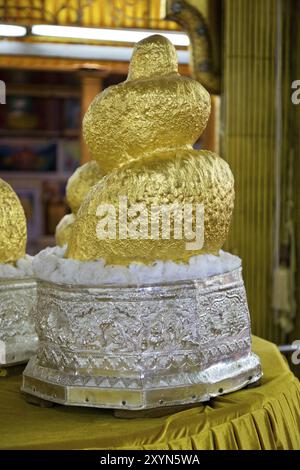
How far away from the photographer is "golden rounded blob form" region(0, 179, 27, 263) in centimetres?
212

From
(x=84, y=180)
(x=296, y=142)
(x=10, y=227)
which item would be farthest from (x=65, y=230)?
(x=296, y=142)

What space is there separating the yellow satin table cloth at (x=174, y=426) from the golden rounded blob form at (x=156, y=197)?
386 mm

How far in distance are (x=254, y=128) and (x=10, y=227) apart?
7.08 feet

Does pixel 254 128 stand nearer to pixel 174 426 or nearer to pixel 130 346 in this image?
pixel 130 346

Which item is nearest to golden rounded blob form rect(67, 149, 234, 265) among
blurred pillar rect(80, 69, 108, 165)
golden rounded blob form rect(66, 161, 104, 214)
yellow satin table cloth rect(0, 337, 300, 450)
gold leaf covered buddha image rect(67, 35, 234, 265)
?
gold leaf covered buddha image rect(67, 35, 234, 265)

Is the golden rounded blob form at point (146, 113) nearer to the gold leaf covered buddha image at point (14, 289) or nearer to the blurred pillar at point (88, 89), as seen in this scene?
the gold leaf covered buddha image at point (14, 289)

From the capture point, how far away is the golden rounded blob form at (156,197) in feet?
5.81

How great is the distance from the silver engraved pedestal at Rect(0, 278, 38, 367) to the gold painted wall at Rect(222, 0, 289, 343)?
1.97 metres

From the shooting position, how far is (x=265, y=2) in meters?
3.91

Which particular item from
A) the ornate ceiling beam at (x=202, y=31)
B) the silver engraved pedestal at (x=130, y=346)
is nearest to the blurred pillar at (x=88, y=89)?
the ornate ceiling beam at (x=202, y=31)

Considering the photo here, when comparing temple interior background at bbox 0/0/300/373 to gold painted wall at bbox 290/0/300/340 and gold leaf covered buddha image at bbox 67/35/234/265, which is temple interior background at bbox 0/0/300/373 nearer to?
gold painted wall at bbox 290/0/300/340

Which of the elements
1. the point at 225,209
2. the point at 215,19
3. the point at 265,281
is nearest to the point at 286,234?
the point at 265,281

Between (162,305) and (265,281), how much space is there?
2355mm
